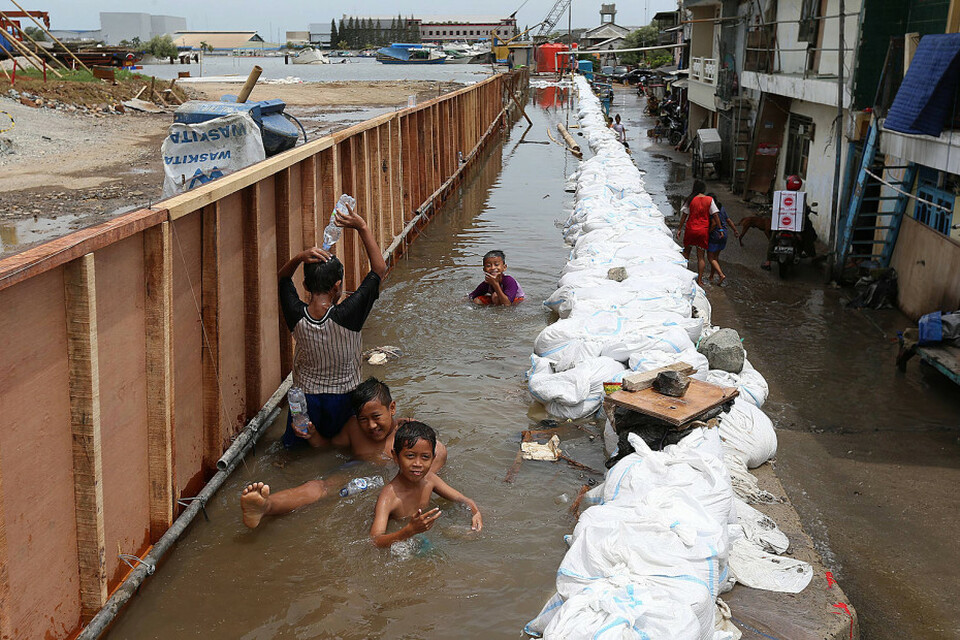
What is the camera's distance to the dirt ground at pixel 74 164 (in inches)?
411

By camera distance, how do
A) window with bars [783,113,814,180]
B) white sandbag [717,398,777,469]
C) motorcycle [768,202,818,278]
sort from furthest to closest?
window with bars [783,113,814,180] → motorcycle [768,202,818,278] → white sandbag [717,398,777,469]

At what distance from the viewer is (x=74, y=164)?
14961mm

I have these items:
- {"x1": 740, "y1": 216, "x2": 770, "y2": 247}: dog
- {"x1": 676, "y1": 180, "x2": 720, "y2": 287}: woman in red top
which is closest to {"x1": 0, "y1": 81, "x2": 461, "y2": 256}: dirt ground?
{"x1": 676, "y1": 180, "x2": 720, "y2": 287}: woman in red top

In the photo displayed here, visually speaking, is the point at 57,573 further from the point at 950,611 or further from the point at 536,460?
the point at 950,611

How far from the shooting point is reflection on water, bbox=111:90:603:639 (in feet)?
11.4

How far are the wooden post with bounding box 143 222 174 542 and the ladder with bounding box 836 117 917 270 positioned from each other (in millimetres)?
7327

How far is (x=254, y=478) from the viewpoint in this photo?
4629mm

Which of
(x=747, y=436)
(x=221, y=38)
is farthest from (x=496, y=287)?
(x=221, y=38)

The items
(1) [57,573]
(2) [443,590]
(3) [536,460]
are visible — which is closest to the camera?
(1) [57,573]

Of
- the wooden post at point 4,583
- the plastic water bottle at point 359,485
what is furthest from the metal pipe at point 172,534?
the plastic water bottle at point 359,485

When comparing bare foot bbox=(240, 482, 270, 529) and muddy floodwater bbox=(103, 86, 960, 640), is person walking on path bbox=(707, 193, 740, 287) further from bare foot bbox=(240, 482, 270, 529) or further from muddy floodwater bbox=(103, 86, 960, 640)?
bare foot bbox=(240, 482, 270, 529)

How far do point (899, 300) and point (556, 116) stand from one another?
25130 mm

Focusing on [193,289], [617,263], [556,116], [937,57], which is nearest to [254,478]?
[193,289]

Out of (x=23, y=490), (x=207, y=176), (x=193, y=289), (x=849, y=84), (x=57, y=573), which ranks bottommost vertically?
(x=57, y=573)
